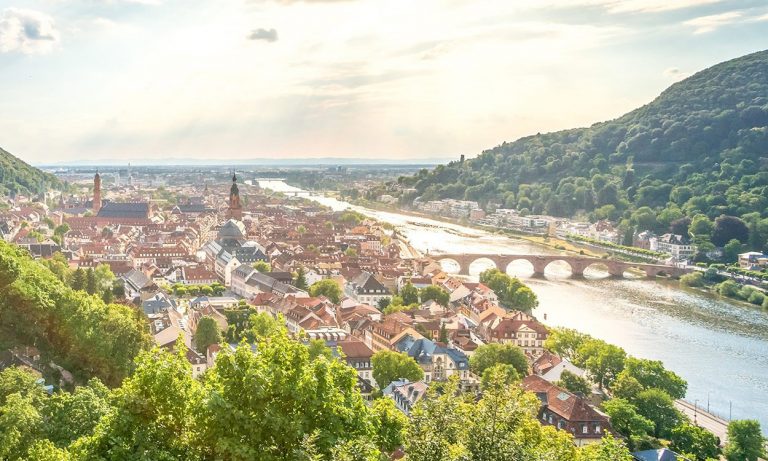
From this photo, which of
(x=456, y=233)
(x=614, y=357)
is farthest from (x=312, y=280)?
(x=456, y=233)

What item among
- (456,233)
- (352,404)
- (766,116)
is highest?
(766,116)

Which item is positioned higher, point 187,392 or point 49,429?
point 187,392

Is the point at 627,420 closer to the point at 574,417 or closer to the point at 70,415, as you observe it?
the point at 574,417

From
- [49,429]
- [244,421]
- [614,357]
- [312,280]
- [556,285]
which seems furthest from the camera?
[556,285]

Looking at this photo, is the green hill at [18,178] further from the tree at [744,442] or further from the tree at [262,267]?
the tree at [744,442]

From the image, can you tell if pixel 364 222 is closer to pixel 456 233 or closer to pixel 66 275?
pixel 456 233

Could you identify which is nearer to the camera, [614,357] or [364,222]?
[614,357]

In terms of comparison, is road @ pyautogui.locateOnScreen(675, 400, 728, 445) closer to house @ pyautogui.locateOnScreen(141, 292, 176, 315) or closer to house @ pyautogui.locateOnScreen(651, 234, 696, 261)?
house @ pyautogui.locateOnScreen(141, 292, 176, 315)
